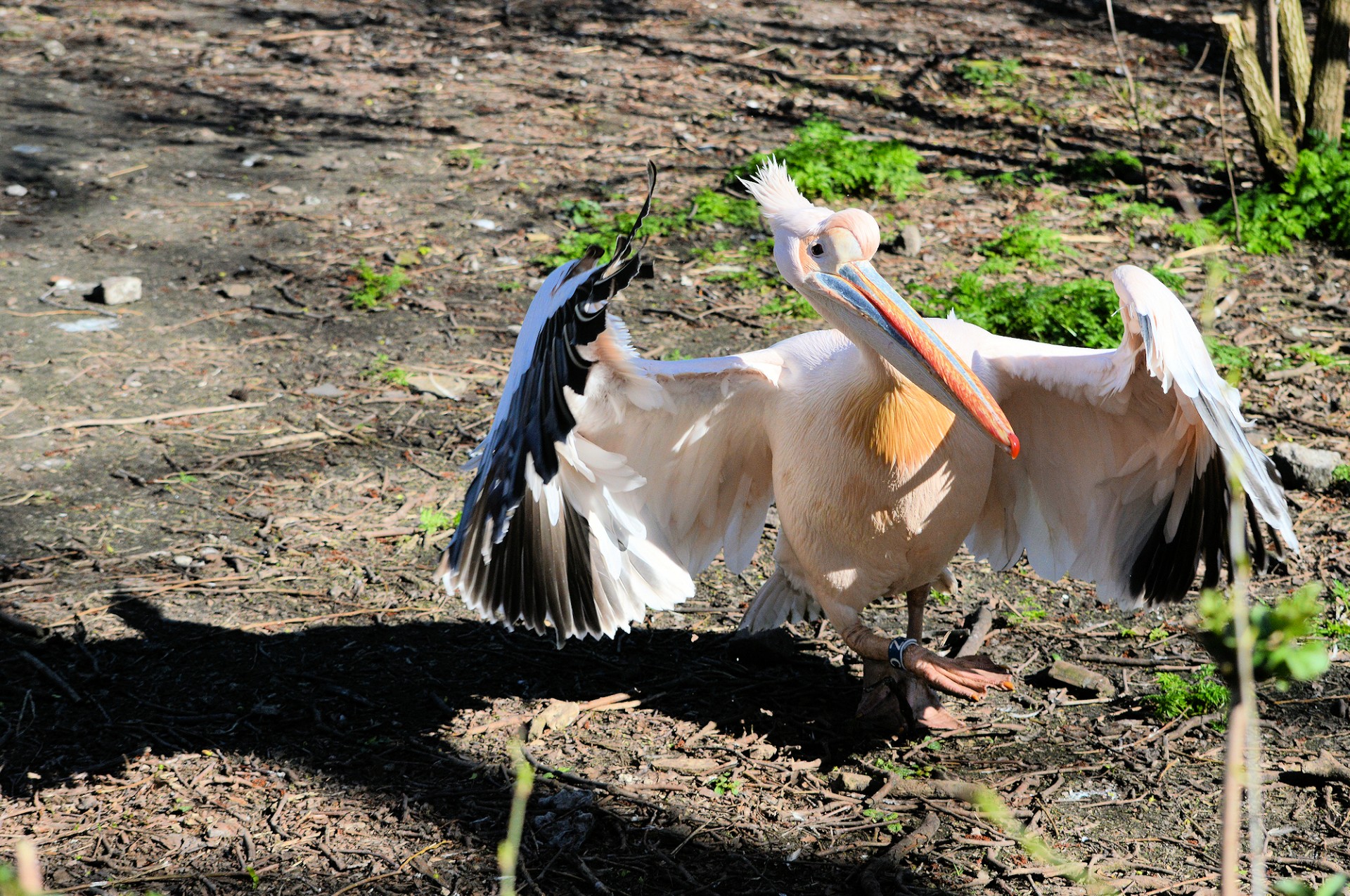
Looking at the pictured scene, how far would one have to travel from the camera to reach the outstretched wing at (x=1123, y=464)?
2521 millimetres

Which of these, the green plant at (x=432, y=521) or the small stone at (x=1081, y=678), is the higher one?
the small stone at (x=1081, y=678)

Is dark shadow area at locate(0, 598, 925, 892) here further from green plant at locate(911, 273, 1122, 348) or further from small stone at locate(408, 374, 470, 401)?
green plant at locate(911, 273, 1122, 348)

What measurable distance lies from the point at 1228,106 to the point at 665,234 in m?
4.44

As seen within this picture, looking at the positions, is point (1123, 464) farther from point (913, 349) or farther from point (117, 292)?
point (117, 292)

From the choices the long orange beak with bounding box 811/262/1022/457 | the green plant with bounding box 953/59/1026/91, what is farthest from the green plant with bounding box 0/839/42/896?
the green plant with bounding box 953/59/1026/91

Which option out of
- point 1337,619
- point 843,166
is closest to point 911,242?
point 843,166

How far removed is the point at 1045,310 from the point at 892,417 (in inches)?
96.7

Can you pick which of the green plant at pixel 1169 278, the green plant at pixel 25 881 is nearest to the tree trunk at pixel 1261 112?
the green plant at pixel 1169 278

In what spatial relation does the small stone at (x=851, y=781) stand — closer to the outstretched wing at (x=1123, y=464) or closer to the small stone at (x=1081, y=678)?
the small stone at (x=1081, y=678)

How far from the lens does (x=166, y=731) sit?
3.21m

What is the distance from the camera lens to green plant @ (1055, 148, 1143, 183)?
22.5ft

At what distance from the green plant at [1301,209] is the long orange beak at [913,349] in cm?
409

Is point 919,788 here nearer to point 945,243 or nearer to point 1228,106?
point 945,243

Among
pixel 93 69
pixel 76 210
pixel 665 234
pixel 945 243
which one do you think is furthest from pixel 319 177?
pixel 945 243
